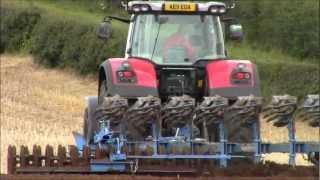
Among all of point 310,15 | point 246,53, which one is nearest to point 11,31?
point 246,53

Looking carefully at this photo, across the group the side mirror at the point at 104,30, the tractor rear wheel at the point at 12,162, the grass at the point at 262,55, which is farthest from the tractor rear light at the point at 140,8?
the grass at the point at 262,55

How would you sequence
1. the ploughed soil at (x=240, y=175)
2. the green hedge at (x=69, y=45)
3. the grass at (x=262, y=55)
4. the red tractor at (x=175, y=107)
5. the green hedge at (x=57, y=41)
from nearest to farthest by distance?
1. the ploughed soil at (x=240, y=175)
2. the red tractor at (x=175, y=107)
3. the green hedge at (x=69, y=45)
4. the grass at (x=262, y=55)
5. the green hedge at (x=57, y=41)

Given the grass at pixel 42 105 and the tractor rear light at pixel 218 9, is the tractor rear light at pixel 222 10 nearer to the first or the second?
the tractor rear light at pixel 218 9

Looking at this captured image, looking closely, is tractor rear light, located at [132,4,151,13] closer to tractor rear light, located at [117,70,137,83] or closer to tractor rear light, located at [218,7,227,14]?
tractor rear light, located at [218,7,227,14]

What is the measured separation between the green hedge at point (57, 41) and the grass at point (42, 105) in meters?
0.34

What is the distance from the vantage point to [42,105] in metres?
22.9

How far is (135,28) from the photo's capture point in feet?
28.6

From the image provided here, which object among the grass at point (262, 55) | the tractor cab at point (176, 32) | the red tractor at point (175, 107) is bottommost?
the red tractor at point (175, 107)

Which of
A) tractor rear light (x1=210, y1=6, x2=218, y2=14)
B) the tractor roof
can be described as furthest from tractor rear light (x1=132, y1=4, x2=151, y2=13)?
tractor rear light (x1=210, y1=6, x2=218, y2=14)

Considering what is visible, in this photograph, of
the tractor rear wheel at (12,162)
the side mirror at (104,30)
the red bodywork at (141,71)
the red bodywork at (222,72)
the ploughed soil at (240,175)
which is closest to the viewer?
the ploughed soil at (240,175)

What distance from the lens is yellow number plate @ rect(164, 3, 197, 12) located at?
8375 millimetres

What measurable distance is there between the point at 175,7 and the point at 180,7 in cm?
5

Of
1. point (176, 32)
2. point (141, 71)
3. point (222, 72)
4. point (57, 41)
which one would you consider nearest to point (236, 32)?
point (176, 32)

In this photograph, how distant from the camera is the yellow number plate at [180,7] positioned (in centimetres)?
838
